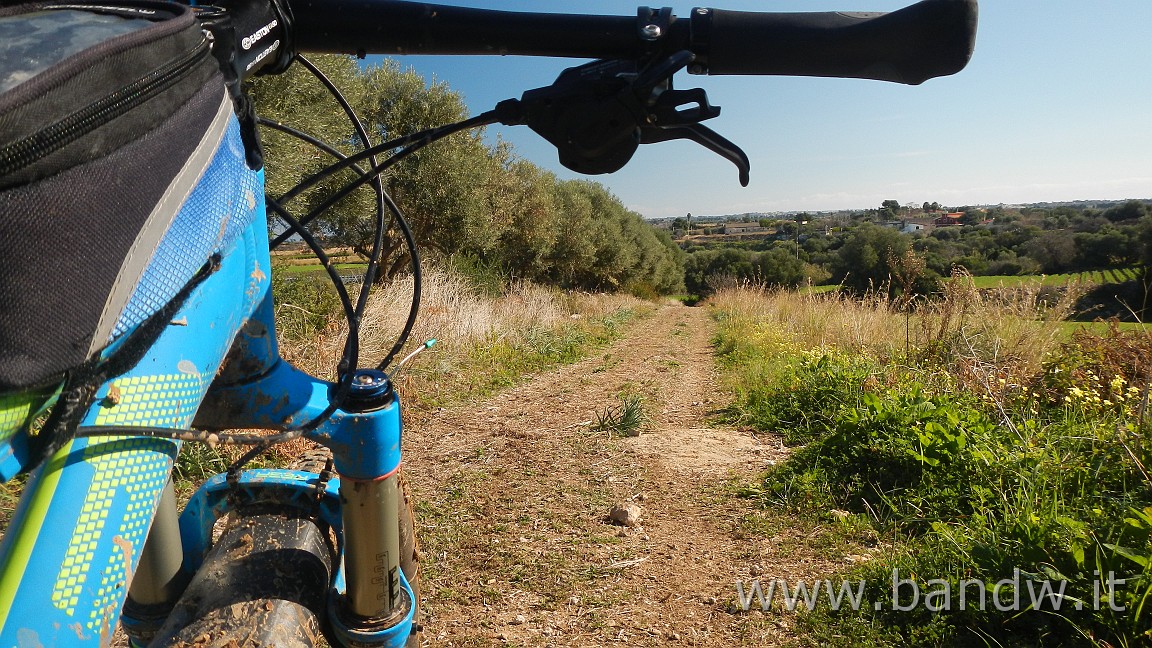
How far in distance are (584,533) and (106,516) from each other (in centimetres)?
307

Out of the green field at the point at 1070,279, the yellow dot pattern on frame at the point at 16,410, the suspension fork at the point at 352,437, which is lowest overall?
the green field at the point at 1070,279

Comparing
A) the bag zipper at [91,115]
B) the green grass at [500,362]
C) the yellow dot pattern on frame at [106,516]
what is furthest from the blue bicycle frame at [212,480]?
the green grass at [500,362]

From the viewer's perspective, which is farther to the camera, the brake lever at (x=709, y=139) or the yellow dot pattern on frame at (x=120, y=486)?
the brake lever at (x=709, y=139)

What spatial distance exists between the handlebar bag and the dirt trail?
2.43 m

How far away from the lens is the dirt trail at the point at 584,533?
271cm

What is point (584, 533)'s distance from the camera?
3518mm

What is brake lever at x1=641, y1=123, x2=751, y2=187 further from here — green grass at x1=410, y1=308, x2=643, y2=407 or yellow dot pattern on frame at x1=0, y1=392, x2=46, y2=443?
green grass at x1=410, y1=308, x2=643, y2=407

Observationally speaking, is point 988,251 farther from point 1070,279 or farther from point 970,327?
point 970,327

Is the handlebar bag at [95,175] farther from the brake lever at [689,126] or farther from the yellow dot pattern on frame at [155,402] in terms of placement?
the brake lever at [689,126]

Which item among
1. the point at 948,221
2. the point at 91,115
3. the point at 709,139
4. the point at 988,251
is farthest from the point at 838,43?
the point at 948,221

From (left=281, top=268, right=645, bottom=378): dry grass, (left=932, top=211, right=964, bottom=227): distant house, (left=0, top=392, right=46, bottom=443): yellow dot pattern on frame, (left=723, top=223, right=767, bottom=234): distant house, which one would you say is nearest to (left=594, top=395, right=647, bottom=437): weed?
(left=281, top=268, right=645, bottom=378): dry grass

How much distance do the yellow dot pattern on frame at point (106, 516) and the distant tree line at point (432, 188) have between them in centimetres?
100

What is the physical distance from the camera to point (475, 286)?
11.7 metres

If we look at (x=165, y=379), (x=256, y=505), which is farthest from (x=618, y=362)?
(x=165, y=379)
